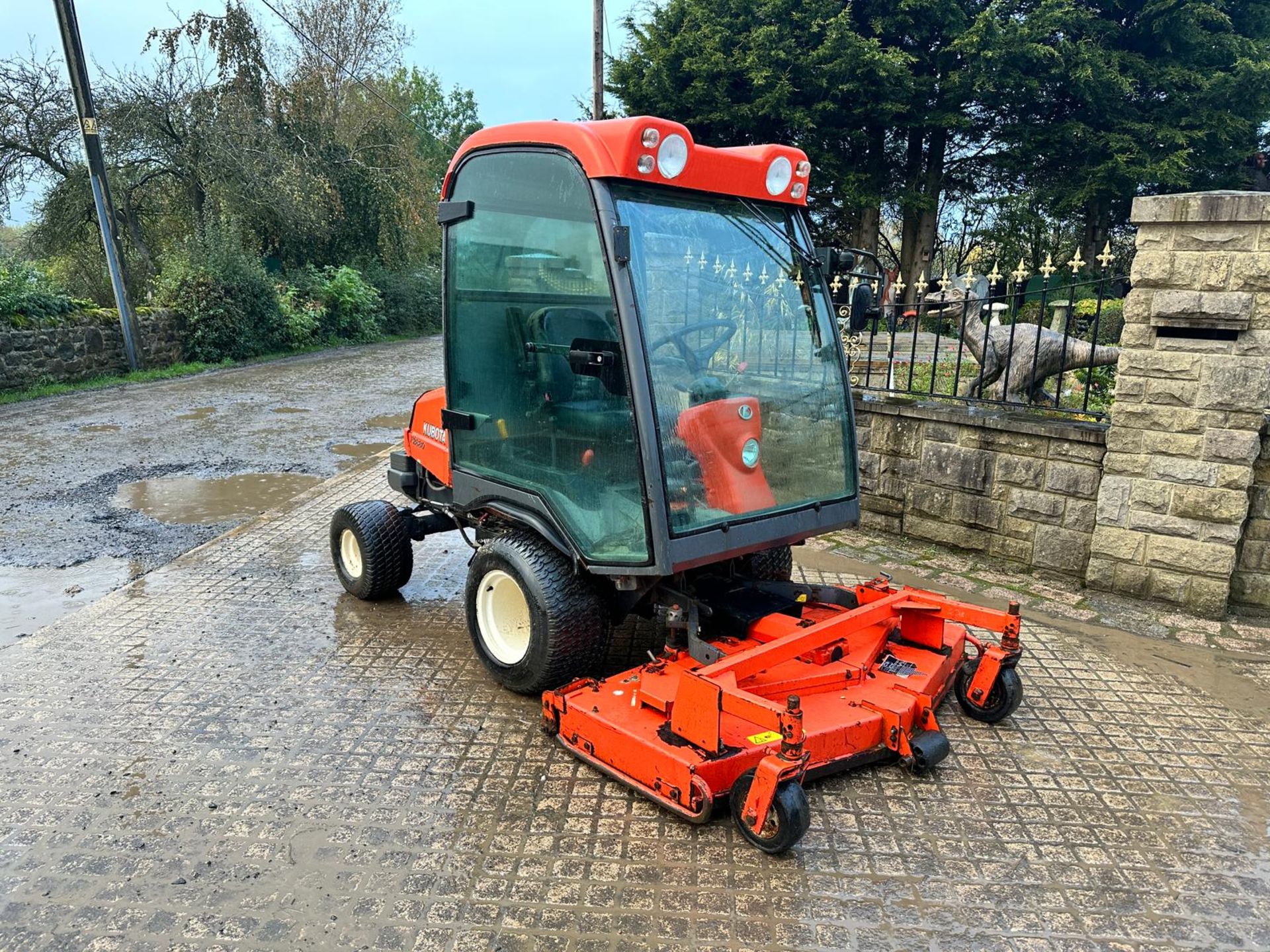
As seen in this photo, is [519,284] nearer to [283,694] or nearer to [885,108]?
[283,694]

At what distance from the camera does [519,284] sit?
3.83 meters

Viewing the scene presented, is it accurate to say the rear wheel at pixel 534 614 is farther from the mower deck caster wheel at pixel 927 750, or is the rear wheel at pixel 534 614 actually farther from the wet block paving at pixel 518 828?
the mower deck caster wheel at pixel 927 750

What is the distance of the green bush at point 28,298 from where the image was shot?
1292 cm

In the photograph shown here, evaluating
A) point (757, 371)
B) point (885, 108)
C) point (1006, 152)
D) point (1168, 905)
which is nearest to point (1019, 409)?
point (757, 371)

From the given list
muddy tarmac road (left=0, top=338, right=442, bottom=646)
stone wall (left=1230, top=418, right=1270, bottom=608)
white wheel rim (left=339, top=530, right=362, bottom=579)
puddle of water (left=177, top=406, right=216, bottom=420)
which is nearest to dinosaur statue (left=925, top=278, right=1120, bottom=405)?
stone wall (left=1230, top=418, right=1270, bottom=608)

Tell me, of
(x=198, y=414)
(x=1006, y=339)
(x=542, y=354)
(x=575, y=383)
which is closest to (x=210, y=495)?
(x=198, y=414)

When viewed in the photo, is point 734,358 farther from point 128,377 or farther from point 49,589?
point 128,377

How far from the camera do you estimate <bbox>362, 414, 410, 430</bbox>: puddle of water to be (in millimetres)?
11448

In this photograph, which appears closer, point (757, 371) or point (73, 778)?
point (73, 778)

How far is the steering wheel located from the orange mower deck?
3.82 feet

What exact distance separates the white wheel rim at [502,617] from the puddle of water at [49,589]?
2829mm

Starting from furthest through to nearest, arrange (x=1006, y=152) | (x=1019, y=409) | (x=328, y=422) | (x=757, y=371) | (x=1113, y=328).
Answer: (x=1006, y=152)
(x=1113, y=328)
(x=328, y=422)
(x=1019, y=409)
(x=757, y=371)

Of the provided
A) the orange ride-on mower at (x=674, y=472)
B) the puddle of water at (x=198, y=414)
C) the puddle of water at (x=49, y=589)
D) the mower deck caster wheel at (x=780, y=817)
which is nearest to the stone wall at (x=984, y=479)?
the orange ride-on mower at (x=674, y=472)

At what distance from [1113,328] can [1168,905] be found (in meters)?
13.8
